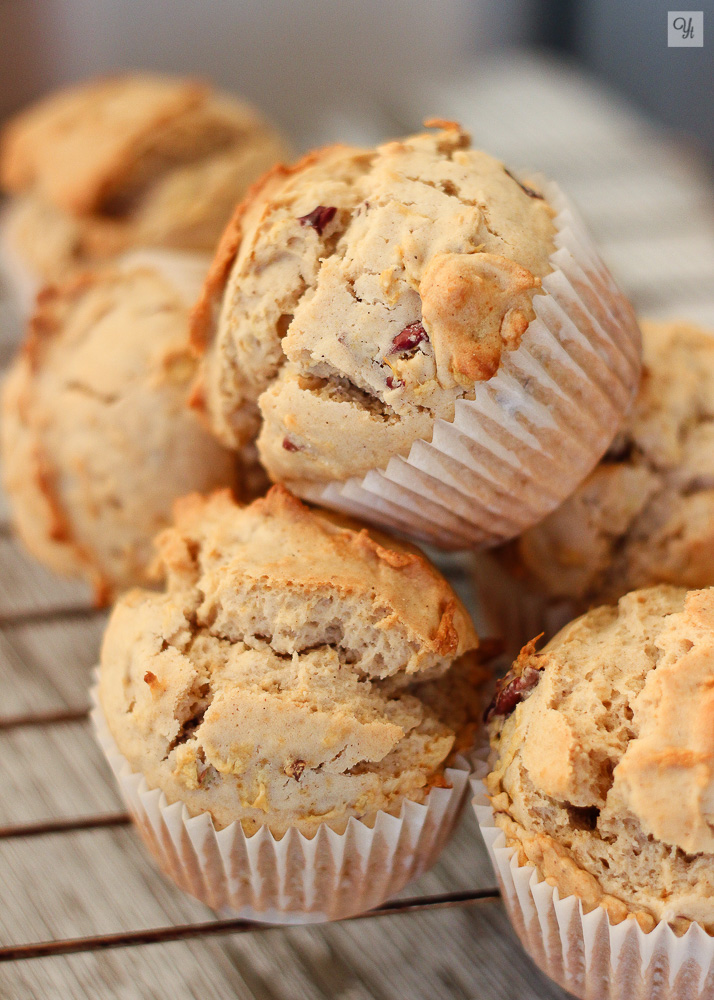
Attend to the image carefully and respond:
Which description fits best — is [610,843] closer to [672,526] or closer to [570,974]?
[570,974]

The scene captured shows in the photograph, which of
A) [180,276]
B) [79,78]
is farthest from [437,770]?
[79,78]

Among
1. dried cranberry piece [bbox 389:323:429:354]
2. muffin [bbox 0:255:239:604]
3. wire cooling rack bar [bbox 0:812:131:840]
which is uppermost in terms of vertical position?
dried cranberry piece [bbox 389:323:429:354]

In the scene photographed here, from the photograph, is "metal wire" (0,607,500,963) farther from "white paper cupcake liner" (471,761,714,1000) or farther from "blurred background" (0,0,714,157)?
"blurred background" (0,0,714,157)

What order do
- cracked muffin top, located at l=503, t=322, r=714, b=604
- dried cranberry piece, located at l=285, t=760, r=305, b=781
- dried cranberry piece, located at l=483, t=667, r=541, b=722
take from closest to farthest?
1. dried cranberry piece, located at l=285, t=760, r=305, b=781
2. dried cranberry piece, located at l=483, t=667, r=541, b=722
3. cracked muffin top, located at l=503, t=322, r=714, b=604

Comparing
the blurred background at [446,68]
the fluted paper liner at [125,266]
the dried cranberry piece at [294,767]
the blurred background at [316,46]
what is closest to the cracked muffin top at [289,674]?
the dried cranberry piece at [294,767]

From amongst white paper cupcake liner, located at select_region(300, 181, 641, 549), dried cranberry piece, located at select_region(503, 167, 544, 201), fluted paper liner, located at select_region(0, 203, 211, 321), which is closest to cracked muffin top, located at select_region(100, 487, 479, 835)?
white paper cupcake liner, located at select_region(300, 181, 641, 549)

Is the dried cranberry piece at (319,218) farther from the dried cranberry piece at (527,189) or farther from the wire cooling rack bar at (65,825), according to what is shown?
the wire cooling rack bar at (65,825)
